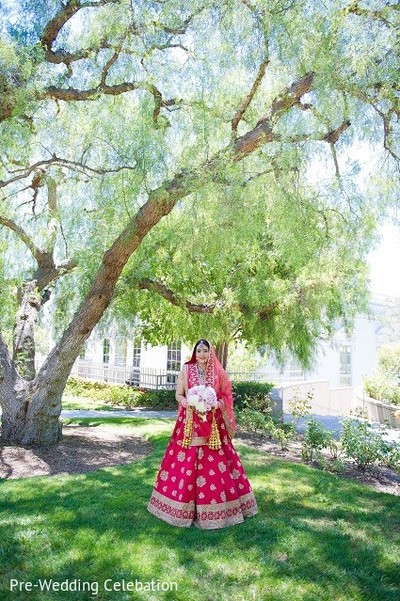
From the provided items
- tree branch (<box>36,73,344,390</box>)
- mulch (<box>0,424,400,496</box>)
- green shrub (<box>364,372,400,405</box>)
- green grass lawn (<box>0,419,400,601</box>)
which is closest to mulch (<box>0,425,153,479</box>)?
mulch (<box>0,424,400,496</box>)

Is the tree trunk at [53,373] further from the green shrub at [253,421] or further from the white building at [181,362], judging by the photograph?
the white building at [181,362]

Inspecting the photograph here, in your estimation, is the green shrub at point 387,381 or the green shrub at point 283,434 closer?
the green shrub at point 283,434

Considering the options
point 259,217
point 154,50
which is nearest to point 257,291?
point 259,217

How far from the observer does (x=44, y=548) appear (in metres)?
3.80

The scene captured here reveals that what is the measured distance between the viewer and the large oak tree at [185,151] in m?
5.66

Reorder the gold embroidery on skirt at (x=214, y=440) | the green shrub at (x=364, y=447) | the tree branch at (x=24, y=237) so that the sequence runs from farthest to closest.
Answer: the tree branch at (x=24, y=237), the green shrub at (x=364, y=447), the gold embroidery on skirt at (x=214, y=440)

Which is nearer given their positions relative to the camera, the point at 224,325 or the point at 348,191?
the point at 348,191

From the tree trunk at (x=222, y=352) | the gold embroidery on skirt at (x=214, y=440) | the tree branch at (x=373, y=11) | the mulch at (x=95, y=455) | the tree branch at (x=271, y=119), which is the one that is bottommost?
the mulch at (x=95, y=455)

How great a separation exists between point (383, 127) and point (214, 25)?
2.47 m

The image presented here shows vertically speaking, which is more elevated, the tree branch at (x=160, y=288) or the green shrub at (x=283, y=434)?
the tree branch at (x=160, y=288)

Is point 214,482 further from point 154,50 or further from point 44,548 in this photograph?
point 154,50

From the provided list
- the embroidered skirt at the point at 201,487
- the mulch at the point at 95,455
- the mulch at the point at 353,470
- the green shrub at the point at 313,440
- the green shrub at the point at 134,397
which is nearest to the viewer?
the embroidered skirt at the point at 201,487

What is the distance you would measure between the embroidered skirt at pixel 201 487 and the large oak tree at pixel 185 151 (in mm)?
2801

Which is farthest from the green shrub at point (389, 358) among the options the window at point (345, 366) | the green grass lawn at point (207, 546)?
the green grass lawn at point (207, 546)
